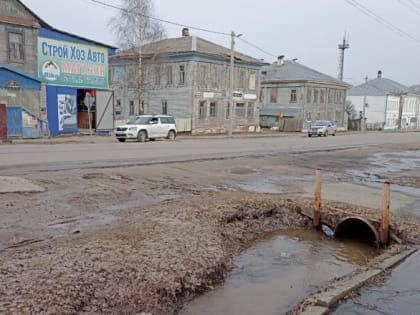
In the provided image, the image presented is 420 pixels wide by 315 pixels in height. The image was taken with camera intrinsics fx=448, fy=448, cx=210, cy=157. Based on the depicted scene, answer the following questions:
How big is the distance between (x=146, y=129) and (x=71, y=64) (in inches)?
295

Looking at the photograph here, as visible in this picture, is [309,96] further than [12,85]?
Yes

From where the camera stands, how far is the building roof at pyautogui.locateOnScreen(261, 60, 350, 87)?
61469 millimetres

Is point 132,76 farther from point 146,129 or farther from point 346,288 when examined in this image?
point 346,288

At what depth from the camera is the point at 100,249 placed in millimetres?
5531

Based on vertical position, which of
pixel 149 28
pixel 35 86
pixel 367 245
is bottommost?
pixel 367 245

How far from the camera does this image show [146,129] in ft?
96.5

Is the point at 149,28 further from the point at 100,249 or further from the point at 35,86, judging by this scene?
the point at 100,249

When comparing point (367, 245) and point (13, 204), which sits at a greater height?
point (13, 204)

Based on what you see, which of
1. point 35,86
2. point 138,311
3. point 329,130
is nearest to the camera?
point 138,311

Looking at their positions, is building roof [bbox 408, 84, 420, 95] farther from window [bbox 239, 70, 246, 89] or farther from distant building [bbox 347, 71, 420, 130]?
window [bbox 239, 70, 246, 89]

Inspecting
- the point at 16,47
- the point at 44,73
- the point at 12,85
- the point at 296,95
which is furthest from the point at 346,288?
the point at 296,95

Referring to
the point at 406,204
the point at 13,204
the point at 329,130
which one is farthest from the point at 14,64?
the point at 329,130

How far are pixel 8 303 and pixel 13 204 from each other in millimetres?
4671

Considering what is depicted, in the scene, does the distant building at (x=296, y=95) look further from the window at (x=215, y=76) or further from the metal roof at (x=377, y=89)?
the metal roof at (x=377, y=89)
